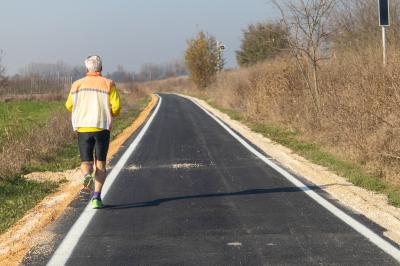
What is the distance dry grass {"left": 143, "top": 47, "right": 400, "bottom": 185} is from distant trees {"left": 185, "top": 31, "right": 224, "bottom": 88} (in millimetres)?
42568

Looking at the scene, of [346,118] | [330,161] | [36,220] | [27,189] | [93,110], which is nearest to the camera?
Answer: [36,220]

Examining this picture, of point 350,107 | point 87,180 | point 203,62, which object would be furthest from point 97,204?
point 203,62

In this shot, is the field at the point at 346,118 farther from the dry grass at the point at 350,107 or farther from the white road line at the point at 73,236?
the white road line at the point at 73,236

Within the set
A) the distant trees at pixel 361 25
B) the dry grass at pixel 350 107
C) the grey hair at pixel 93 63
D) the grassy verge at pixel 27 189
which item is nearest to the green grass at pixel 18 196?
the grassy verge at pixel 27 189

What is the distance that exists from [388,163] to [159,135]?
29.6 feet

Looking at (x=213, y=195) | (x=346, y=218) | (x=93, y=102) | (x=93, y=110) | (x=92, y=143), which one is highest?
(x=93, y=102)

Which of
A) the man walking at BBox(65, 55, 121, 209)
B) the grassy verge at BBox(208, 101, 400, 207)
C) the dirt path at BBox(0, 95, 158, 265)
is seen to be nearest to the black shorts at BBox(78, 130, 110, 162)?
the man walking at BBox(65, 55, 121, 209)

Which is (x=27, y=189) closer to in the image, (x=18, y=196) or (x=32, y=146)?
(x=18, y=196)

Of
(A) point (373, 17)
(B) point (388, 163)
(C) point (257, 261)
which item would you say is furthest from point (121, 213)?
(A) point (373, 17)

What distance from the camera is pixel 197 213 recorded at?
7.09 meters

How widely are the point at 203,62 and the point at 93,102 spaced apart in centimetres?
5772

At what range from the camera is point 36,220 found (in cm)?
689

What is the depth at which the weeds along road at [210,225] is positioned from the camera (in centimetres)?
529

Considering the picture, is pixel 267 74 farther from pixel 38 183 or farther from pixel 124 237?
pixel 124 237
